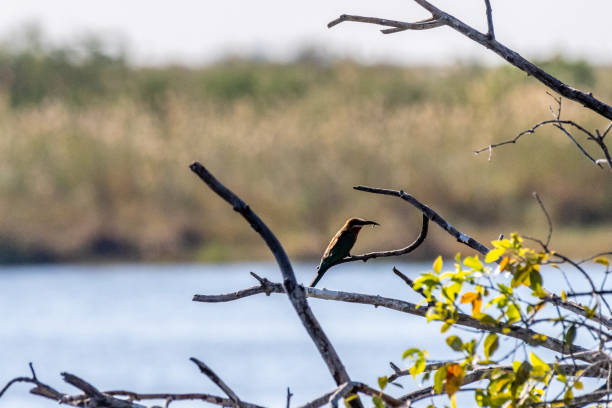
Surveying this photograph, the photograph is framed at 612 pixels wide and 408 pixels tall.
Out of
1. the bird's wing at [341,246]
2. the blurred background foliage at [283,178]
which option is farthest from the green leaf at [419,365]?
the blurred background foliage at [283,178]

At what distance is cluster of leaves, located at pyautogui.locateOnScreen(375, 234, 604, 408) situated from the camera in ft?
6.28

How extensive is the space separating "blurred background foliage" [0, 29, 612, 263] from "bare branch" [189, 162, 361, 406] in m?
11.4

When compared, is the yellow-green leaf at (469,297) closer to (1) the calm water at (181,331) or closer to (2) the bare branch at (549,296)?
(2) the bare branch at (549,296)

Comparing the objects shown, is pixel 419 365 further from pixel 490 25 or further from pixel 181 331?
pixel 181 331

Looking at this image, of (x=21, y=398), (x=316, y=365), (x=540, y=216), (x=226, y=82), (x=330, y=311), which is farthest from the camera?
(x=226, y=82)

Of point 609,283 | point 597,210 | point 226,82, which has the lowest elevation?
point 609,283

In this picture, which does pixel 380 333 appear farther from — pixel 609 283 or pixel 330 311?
pixel 609 283

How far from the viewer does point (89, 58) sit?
2289 cm

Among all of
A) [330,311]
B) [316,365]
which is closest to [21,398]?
[316,365]

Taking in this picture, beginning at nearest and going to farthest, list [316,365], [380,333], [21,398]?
[21,398] → [316,365] → [380,333]

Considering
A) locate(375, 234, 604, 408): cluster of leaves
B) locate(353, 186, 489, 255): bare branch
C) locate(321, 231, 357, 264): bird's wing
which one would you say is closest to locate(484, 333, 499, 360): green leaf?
locate(375, 234, 604, 408): cluster of leaves

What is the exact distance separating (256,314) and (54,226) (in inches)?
151

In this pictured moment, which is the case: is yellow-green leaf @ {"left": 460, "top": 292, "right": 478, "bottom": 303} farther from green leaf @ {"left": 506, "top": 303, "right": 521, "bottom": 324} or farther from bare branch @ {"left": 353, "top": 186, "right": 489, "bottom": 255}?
bare branch @ {"left": 353, "top": 186, "right": 489, "bottom": 255}

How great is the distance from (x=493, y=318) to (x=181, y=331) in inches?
358
